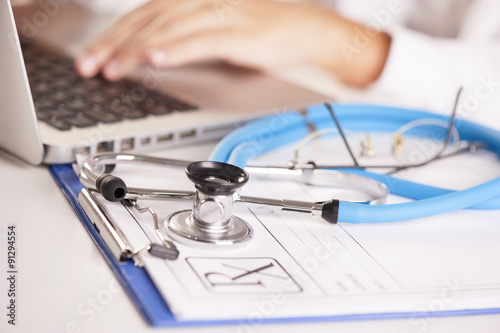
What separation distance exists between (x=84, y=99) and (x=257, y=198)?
0.38 m

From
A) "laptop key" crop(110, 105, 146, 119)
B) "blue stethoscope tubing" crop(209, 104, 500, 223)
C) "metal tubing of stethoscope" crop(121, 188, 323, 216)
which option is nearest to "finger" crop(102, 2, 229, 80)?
"laptop key" crop(110, 105, 146, 119)

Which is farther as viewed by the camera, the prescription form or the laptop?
the laptop

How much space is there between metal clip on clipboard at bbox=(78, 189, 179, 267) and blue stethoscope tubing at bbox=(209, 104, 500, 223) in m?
0.16

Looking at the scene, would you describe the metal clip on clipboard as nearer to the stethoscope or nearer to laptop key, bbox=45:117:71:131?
the stethoscope

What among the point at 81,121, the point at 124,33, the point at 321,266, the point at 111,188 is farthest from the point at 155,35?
the point at 321,266

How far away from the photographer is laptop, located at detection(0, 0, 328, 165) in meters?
0.67

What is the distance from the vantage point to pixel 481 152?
0.91 m

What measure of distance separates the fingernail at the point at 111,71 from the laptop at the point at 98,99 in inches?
0.6

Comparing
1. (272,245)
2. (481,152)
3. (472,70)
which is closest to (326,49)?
(472,70)

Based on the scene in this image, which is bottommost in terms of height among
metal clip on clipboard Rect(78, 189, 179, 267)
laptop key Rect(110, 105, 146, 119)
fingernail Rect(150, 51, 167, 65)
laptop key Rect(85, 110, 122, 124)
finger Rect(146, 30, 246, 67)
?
metal clip on clipboard Rect(78, 189, 179, 267)

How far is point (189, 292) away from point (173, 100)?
479 mm

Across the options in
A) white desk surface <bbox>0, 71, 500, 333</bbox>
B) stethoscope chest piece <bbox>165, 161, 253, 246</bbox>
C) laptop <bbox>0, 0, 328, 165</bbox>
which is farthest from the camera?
laptop <bbox>0, 0, 328, 165</bbox>

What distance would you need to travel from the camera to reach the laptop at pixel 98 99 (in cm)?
67

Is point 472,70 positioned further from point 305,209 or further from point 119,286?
point 119,286
